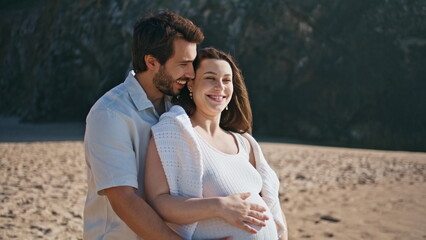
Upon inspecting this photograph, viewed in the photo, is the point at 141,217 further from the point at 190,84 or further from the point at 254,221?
the point at 190,84

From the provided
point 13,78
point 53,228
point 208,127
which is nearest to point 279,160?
point 53,228

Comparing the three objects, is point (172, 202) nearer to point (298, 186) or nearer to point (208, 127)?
point (208, 127)

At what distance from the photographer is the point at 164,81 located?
8.87ft

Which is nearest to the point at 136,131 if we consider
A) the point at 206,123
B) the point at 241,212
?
the point at 206,123

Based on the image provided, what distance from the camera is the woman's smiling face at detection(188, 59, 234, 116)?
2729 millimetres

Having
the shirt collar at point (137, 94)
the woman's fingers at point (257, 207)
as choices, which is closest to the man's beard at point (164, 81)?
the shirt collar at point (137, 94)

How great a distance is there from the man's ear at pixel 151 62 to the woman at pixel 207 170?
0.24m

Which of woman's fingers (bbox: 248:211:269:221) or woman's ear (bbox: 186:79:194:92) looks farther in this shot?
woman's ear (bbox: 186:79:194:92)

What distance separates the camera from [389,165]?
11.1 metres

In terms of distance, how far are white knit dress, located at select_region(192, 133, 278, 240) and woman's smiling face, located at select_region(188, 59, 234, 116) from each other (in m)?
0.21

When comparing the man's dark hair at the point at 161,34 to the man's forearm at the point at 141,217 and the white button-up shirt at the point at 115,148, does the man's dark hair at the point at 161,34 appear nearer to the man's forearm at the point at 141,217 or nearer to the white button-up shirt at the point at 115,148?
the white button-up shirt at the point at 115,148

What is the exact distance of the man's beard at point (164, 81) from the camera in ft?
8.83

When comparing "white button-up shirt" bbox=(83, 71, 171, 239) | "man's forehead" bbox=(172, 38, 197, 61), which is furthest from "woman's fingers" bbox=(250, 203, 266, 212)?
"man's forehead" bbox=(172, 38, 197, 61)

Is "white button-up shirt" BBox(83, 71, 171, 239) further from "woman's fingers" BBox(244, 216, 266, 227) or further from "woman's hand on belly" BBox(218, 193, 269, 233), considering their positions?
"woman's fingers" BBox(244, 216, 266, 227)
